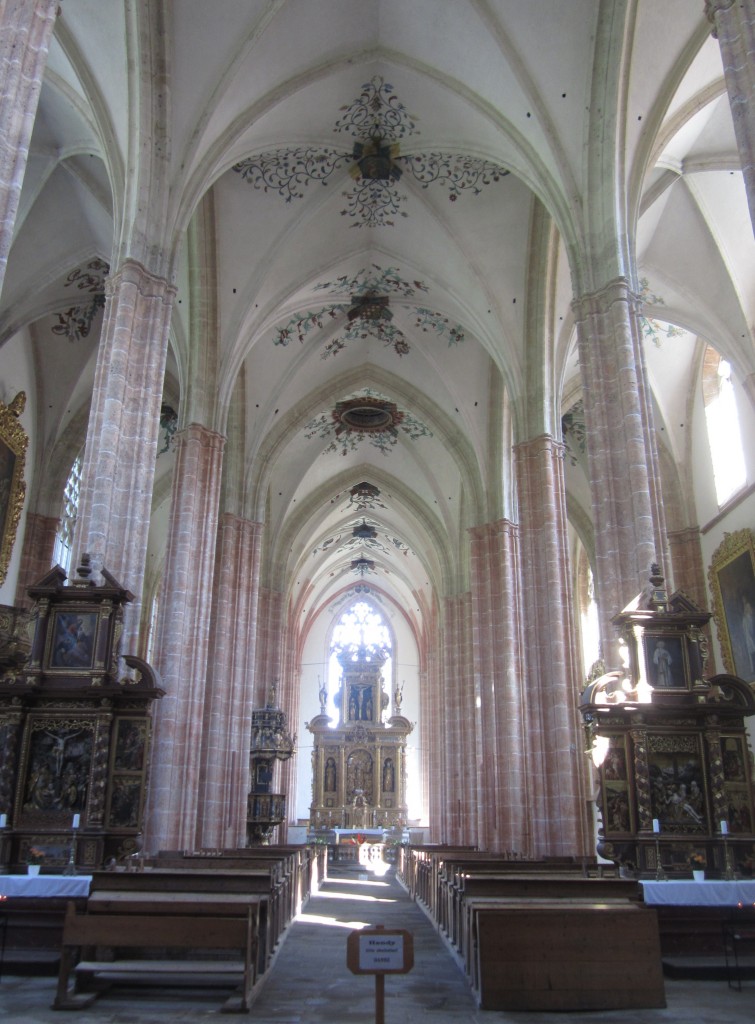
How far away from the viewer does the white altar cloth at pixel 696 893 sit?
772 cm

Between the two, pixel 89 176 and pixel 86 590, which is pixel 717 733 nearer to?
pixel 86 590

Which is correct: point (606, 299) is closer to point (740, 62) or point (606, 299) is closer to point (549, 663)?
point (740, 62)

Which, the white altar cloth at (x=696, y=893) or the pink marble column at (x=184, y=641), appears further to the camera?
the pink marble column at (x=184, y=641)

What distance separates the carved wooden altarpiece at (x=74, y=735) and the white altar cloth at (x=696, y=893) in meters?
5.11

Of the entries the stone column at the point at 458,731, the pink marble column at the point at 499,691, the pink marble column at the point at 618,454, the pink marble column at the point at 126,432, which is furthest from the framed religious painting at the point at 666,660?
the stone column at the point at 458,731

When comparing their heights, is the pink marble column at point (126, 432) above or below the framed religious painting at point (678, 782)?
above

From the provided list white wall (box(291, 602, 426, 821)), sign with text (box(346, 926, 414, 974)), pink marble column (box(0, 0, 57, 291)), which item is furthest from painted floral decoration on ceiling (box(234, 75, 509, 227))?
white wall (box(291, 602, 426, 821))

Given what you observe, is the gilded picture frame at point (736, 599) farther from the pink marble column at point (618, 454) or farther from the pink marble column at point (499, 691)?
the pink marble column at point (618, 454)

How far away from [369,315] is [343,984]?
55.1 feet

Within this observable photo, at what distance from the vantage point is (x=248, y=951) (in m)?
6.26

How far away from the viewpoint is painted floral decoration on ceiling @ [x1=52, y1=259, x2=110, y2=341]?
18156mm

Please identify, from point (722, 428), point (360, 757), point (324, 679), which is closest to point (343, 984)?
point (722, 428)

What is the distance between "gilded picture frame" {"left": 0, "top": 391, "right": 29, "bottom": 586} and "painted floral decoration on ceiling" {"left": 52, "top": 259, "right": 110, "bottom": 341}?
246cm

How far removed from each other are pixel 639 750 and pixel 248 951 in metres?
5.01
